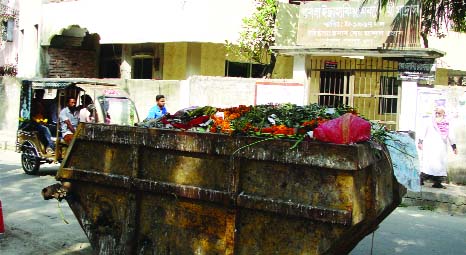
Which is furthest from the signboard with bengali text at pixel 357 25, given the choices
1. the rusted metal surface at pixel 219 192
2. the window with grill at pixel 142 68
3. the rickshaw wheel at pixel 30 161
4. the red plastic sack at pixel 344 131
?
the red plastic sack at pixel 344 131

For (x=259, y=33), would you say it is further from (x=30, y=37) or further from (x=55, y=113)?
(x=30, y=37)

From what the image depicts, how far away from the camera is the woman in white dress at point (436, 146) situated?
10.5m

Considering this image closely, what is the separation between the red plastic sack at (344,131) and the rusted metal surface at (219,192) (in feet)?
0.26

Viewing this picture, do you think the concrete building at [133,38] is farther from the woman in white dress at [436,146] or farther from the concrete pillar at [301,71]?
the woman in white dress at [436,146]

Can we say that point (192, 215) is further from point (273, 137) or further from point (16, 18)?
point (16, 18)

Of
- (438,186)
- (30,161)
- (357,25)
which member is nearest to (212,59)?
(357,25)

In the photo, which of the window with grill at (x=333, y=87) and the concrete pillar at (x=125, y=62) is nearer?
the window with grill at (x=333, y=87)

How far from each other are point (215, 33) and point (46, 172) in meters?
6.57

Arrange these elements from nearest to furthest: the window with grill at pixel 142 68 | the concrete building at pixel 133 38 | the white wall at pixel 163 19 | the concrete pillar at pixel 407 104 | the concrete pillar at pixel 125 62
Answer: the concrete pillar at pixel 407 104, the white wall at pixel 163 19, the concrete building at pixel 133 38, the concrete pillar at pixel 125 62, the window with grill at pixel 142 68

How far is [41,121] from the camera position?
11164 millimetres

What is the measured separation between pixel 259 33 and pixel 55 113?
6.05m

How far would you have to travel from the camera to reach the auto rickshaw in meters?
10.8

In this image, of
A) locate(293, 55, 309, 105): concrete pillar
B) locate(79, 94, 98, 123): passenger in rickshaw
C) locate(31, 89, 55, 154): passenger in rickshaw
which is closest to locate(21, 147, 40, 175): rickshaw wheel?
locate(31, 89, 55, 154): passenger in rickshaw

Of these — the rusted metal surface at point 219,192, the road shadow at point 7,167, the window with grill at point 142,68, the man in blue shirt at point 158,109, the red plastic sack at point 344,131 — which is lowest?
the road shadow at point 7,167
